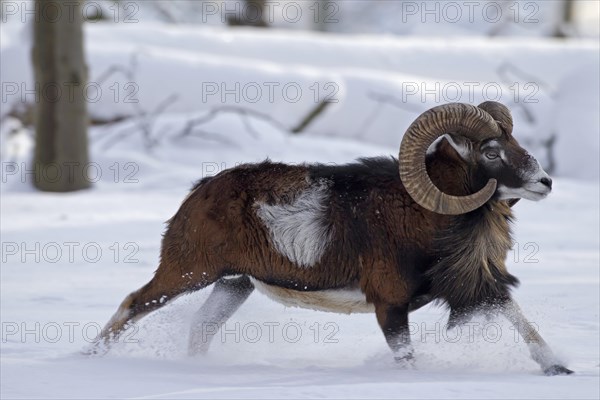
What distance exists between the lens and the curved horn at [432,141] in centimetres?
634

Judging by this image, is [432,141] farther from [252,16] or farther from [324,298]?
[252,16]

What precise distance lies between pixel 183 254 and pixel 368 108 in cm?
1038

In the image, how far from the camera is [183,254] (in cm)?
676

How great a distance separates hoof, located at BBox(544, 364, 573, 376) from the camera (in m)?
6.27

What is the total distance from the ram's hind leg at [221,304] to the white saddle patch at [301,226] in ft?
1.85

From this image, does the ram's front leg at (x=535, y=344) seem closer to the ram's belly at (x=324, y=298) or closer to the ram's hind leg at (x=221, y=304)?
the ram's belly at (x=324, y=298)

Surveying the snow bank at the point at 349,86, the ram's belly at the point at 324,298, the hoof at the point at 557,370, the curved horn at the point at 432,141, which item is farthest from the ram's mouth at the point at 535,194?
the snow bank at the point at 349,86

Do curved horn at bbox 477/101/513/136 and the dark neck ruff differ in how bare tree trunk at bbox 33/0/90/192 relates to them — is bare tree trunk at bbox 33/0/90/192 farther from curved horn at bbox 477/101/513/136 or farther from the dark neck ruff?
the dark neck ruff

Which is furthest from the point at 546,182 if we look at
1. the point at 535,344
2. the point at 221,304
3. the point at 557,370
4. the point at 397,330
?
the point at 221,304

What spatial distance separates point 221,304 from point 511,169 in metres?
1.95

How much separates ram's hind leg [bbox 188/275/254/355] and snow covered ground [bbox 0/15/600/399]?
0.14 metres

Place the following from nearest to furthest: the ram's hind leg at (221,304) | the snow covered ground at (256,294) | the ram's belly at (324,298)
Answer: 1. the snow covered ground at (256,294)
2. the ram's belly at (324,298)
3. the ram's hind leg at (221,304)

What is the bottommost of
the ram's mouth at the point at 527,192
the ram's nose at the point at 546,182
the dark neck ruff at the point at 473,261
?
the dark neck ruff at the point at 473,261

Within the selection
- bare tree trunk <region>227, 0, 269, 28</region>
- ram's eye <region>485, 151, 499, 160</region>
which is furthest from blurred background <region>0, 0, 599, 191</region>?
ram's eye <region>485, 151, 499, 160</region>
